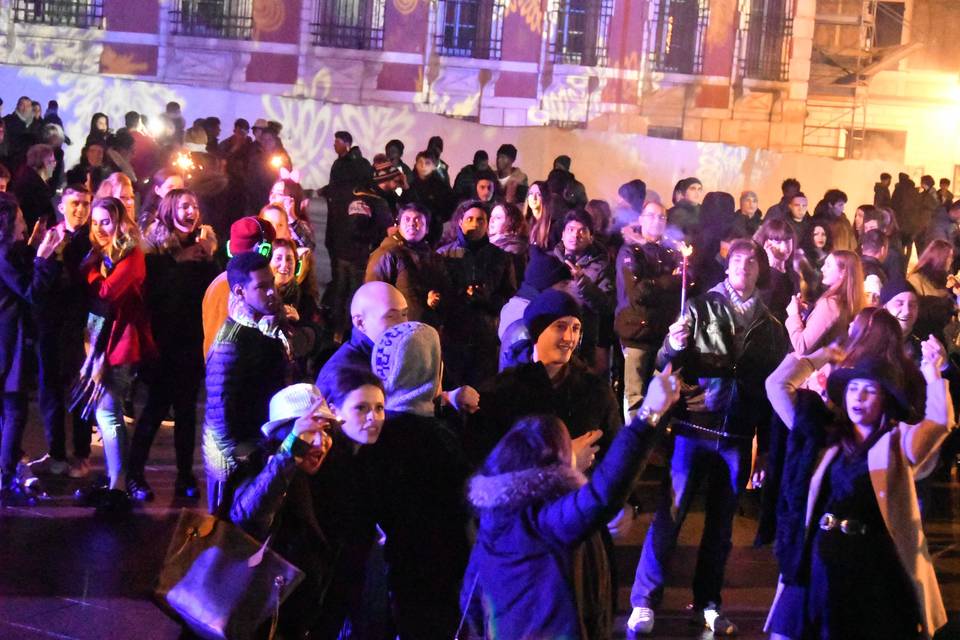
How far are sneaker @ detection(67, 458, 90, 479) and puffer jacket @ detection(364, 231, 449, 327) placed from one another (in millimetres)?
2121

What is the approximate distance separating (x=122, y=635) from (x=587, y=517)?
287 centimetres

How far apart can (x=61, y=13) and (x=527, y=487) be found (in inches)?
931

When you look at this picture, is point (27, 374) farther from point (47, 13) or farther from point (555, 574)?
point (47, 13)

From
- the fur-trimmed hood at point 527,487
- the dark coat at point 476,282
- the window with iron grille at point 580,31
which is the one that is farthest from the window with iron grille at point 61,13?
the fur-trimmed hood at point 527,487

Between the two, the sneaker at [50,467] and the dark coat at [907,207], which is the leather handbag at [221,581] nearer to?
the sneaker at [50,467]

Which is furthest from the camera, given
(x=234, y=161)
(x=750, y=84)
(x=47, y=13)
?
(x=750, y=84)

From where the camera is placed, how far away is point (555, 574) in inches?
171

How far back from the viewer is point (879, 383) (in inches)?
219

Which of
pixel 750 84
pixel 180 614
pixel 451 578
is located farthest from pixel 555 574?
pixel 750 84

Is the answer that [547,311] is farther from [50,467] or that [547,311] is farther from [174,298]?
[50,467]

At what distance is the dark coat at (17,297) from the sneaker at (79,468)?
0.86 m

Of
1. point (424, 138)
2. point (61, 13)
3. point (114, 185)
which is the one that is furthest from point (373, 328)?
point (61, 13)

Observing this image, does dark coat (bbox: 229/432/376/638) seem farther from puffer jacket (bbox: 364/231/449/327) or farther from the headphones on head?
puffer jacket (bbox: 364/231/449/327)

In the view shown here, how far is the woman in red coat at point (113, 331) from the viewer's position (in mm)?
8016
